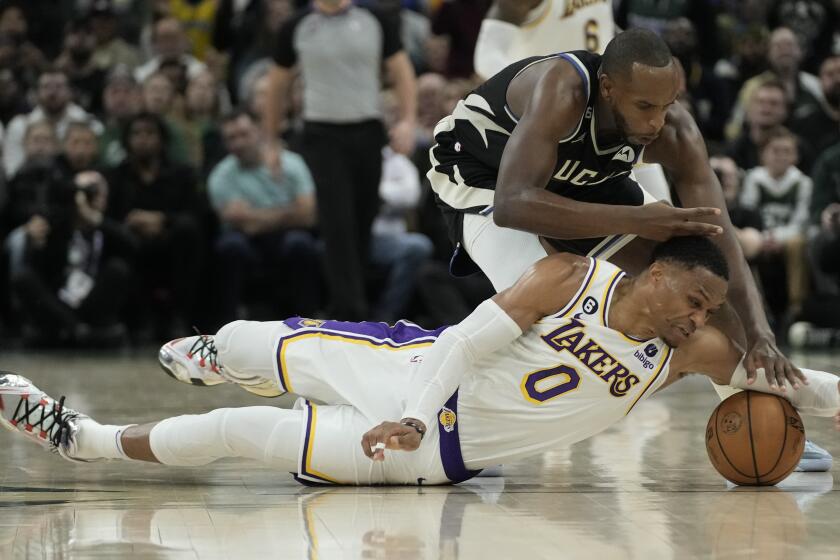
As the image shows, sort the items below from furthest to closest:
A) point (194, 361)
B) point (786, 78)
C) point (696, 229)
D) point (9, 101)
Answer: point (786, 78), point (9, 101), point (194, 361), point (696, 229)

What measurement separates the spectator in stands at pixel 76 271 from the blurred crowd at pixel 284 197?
14 millimetres

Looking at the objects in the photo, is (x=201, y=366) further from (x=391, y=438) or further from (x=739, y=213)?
(x=739, y=213)

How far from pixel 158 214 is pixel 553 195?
239 inches

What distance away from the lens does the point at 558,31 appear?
6.16m

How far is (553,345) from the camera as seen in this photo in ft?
13.6

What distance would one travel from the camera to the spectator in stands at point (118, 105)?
10.6 meters

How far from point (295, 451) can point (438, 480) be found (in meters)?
0.46

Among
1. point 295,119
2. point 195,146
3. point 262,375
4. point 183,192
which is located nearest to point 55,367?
point 183,192

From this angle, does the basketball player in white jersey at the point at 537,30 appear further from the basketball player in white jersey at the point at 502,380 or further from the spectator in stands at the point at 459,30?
the spectator in stands at the point at 459,30

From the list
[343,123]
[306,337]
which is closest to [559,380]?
[306,337]

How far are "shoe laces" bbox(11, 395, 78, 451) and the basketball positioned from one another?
6.94 feet

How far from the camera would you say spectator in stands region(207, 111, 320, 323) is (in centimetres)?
983

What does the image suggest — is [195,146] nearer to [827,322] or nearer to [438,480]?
[827,322]

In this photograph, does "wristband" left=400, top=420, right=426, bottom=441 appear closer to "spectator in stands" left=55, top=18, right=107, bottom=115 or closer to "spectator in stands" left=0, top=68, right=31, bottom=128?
"spectator in stands" left=0, top=68, right=31, bottom=128
